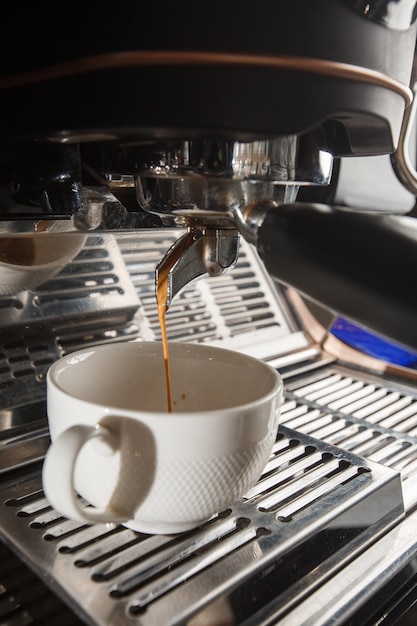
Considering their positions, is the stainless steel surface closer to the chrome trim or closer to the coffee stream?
the coffee stream

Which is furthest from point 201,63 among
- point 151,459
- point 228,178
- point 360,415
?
point 360,415

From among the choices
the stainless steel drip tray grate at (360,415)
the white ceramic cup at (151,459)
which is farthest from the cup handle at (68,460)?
the stainless steel drip tray grate at (360,415)

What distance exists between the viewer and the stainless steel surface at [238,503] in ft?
1.04

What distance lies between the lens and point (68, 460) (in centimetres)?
30

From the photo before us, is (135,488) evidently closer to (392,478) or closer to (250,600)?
(250,600)

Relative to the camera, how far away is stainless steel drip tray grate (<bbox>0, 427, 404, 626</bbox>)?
308 millimetres

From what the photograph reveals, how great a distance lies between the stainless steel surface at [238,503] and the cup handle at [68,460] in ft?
0.13

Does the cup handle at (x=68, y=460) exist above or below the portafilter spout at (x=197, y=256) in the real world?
below

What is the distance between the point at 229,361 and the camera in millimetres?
425

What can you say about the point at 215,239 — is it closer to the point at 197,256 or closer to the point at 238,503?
the point at 197,256

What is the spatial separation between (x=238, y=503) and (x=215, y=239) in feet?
0.53

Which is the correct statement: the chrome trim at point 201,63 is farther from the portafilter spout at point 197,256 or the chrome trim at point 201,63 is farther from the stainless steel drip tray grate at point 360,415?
the stainless steel drip tray grate at point 360,415

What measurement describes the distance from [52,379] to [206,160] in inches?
5.6

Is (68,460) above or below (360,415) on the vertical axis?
above
